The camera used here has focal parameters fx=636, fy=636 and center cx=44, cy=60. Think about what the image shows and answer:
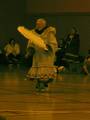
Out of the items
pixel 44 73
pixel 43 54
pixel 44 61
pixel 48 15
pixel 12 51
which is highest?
pixel 48 15

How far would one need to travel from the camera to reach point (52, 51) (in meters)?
14.6

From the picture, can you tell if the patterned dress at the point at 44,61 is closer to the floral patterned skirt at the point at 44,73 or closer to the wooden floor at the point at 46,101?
the floral patterned skirt at the point at 44,73

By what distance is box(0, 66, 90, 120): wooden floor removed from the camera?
415 inches

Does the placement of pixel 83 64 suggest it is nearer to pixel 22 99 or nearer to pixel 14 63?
pixel 14 63

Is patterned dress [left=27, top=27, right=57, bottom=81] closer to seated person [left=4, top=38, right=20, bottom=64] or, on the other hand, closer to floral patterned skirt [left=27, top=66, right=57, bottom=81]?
floral patterned skirt [left=27, top=66, right=57, bottom=81]

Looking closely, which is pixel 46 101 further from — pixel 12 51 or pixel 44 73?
pixel 12 51

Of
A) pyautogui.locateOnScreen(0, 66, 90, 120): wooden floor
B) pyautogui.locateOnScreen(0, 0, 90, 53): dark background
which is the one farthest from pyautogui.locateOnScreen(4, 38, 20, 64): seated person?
pyautogui.locateOnScreen(0, 66, 90, 120): wooden floor

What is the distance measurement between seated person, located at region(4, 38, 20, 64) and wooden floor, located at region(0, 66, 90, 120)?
11048mm

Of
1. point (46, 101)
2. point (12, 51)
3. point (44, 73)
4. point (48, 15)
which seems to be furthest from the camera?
point (48, 15)

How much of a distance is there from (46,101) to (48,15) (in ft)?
56.6

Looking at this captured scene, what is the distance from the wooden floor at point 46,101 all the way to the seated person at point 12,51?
36.2 ft

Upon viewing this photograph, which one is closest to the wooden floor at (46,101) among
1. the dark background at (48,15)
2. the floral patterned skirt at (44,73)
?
the floral patterned skirt at (44,73)

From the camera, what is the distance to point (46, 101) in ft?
42.5

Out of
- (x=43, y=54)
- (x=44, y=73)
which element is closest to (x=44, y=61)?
(x=43, y=54)
